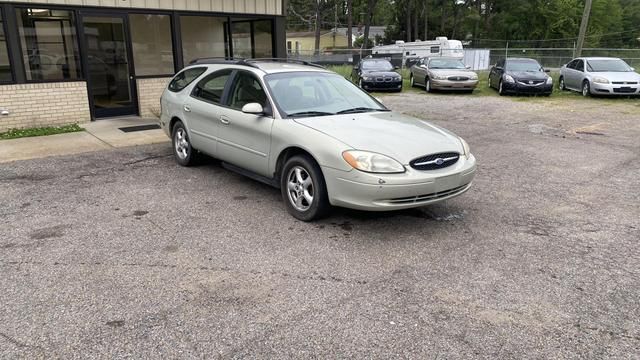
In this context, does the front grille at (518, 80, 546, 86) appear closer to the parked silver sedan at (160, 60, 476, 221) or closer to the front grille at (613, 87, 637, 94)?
the front grille at (613, 87, 637, 94)

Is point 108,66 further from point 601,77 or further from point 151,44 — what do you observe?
point 601,77

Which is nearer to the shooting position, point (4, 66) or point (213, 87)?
point (213, 87)

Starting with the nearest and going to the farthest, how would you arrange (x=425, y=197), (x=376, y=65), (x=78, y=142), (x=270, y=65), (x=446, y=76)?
(x=425, y=197) < (x=270, y=65) < (x=78, y=142) < (x=446, y=76) < (x=376, y=65)

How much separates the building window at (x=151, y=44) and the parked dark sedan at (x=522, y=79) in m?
12.4

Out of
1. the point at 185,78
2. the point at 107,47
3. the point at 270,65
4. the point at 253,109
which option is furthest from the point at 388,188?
the point at 107,47

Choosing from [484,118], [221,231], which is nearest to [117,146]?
[221,231]

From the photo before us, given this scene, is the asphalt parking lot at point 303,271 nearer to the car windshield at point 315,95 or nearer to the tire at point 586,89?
the car windshield at point 315,95

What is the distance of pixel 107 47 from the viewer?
11406 millimetres

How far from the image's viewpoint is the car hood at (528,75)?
1864 cm

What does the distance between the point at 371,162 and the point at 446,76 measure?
16.4 m

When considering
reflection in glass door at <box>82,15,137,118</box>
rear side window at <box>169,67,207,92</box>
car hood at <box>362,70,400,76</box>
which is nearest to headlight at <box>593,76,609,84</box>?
car hood at <box>362,70,400,76</box>

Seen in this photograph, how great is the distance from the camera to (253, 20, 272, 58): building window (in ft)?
44.9

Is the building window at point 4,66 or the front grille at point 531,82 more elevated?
the building window at point 4,66

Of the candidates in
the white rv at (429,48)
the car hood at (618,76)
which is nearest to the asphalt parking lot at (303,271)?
the car hood at (618,76)
